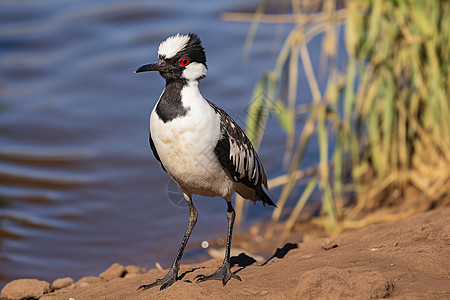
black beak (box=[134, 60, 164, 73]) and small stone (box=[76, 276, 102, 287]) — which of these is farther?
small stone (box=[76, 276, 102, 287])

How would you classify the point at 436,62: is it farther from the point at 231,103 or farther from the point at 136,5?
the point at 136,5

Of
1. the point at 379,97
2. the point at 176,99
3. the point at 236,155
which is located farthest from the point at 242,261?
the point at 379,97

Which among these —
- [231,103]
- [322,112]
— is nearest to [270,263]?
[322,112]

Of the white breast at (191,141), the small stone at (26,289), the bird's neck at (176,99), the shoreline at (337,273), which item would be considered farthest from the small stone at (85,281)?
the bird's neck at (176,99)

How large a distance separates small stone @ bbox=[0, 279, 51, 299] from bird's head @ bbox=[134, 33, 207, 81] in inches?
76.7

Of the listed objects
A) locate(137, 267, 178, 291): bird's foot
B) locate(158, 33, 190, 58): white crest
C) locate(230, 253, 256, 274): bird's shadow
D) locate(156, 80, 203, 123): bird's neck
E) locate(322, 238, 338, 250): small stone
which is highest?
locate(158, 33, 190, 58): white crest

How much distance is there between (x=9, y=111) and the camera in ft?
37.9

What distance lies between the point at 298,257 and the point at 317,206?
3.40 meters

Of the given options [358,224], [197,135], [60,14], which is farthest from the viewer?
[60,14]

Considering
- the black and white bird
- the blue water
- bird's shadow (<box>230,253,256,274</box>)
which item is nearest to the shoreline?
bird's shadow (<box>230,253,256,274</box>)

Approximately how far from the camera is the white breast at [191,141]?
4.40 metres

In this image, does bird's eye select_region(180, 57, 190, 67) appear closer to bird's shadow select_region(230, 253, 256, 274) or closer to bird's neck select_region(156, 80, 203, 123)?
bird's neck select_region(156, 80, 203, 123)

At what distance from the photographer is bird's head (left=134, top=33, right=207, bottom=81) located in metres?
4.55

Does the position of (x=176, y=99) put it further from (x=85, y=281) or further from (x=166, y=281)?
(x=85, y=281)
